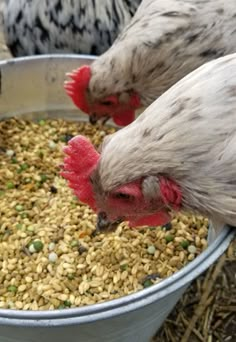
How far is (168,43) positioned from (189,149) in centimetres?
48

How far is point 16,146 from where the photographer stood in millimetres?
2262

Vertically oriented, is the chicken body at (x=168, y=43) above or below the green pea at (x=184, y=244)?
above

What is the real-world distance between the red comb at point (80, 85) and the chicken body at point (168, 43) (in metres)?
0.07

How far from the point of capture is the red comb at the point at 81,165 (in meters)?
1.52

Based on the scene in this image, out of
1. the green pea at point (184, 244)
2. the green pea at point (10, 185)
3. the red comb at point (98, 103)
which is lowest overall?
the green pea at point (10, 185)

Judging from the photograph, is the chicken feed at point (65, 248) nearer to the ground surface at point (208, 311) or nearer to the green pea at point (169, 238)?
the green pea at point (169, 238)

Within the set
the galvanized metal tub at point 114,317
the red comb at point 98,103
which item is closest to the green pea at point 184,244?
the galvanized metal tub at point 114,317

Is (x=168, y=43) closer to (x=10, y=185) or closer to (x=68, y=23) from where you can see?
(x=68, y=23)

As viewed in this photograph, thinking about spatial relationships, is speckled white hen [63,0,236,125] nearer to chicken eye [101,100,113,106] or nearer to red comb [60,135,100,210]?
chicken eye [101,100,113,106]

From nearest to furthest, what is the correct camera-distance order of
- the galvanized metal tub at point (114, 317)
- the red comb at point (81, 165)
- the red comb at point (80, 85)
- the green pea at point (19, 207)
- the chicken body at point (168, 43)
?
the galvanized metal tub at point (114, 317), the red comb at point (81, 165), the chicken body at point (168, 43), the red comb at point (80, 85), the green pea at point (19, 207)

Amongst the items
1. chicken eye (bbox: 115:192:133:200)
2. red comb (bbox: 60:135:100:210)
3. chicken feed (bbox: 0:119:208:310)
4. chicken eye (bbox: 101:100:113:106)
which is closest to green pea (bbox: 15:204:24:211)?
chicken feed (bbox: 0:119:208:310)

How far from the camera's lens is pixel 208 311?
2.11m

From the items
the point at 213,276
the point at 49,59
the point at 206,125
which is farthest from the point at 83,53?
the point at 206,125

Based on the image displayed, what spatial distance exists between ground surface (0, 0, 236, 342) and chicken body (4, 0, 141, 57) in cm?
81
